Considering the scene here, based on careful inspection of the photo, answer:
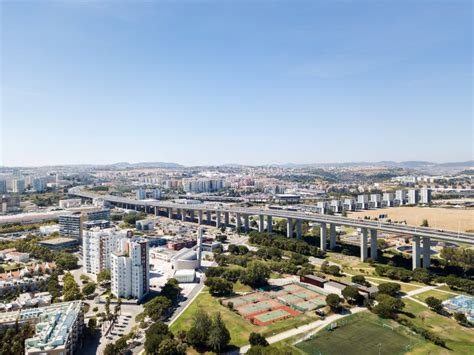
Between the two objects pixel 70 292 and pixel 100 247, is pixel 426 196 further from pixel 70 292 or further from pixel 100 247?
pixel 70 292

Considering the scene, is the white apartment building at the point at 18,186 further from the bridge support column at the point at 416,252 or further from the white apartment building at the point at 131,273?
the bridge support column at the point at 416,252

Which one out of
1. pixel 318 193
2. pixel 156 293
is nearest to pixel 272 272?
pixel 156 293

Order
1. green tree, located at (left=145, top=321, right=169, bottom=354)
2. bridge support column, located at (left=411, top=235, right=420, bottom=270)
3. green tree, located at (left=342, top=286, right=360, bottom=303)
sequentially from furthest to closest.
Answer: bridge support column, located at (left=411, top=235, right=420, bottom=270) < green tree, located at (left=342, top=286, right=360, bottom=303) < green tree, located at (left=145, top=321, right=169, bottom=354)

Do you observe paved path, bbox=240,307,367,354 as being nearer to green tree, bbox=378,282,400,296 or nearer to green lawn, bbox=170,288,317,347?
green lawn, bbox=170,288,317,347

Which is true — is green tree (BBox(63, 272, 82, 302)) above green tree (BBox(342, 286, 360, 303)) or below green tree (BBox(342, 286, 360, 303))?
above

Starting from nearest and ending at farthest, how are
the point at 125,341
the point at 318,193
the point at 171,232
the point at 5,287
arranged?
1. the point at 125,341
2. the point at 5,287
3. the point at 171,232
4. the point at 318,193

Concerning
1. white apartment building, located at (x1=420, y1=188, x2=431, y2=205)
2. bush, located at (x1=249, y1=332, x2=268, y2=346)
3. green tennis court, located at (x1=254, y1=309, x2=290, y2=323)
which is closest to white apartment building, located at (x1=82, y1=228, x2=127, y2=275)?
green tennis court, located at (x1=254, y1=309, x2=290, y2=323)

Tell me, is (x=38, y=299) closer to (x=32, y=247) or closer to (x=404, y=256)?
(x=32, y=247)

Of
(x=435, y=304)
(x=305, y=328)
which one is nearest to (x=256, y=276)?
(x=305, y=328)
